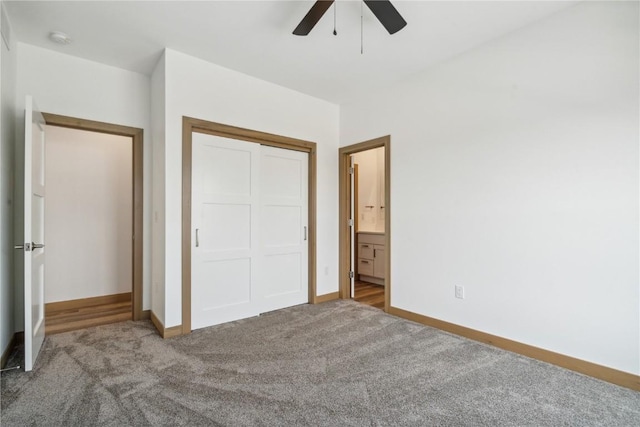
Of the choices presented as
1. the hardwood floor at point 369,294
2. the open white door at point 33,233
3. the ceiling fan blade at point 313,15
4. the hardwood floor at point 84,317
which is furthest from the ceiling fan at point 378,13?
the hardwood floor at point 84,317

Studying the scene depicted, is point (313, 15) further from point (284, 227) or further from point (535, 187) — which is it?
point (284, 227)

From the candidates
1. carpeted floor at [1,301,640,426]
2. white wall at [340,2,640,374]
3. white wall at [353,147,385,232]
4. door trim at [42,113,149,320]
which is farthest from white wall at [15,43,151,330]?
white wall at [353,147,385,232]

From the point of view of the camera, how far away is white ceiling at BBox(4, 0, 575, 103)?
2.31 metres

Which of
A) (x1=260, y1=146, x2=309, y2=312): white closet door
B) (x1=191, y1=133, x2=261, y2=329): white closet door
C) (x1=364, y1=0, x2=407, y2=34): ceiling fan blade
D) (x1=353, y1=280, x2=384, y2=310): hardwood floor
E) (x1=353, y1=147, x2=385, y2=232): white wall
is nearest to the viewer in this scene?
(x1=364, y1=0, x2=407, y2=34): ceiling fan blade

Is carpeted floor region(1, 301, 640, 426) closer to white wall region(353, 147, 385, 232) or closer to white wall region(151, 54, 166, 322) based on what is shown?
white wall region(151, 54, 166, 322)

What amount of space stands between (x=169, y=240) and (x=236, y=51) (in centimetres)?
190

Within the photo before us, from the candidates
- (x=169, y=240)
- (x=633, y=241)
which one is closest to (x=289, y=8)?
(x=169, y=240)

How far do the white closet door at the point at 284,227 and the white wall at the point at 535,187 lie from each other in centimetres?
127

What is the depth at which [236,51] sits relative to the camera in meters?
2.94

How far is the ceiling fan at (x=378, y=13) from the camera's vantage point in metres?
1.91

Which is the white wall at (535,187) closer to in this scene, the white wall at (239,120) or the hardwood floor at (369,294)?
the hardwood floor at (369,294)

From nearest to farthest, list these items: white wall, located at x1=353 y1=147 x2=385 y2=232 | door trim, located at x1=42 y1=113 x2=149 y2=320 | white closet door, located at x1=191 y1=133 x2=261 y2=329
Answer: white closet door, located at x1=191 y1=133 x2=261 y2=329 < door trim, located at x1=42 y1=113 x2=149 y2=320 < white wall, located at x1=353 y1=147 x2=385 y2=232

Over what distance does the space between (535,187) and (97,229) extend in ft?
16.1

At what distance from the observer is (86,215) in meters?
3.95
